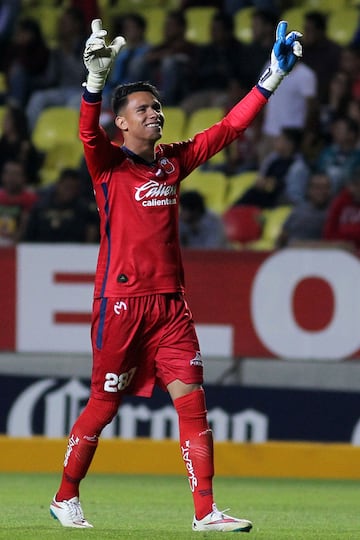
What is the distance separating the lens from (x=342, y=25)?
556 inches

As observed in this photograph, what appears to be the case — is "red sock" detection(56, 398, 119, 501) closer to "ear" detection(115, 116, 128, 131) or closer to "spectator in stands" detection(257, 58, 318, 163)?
"ear" detection(115, 116, 128, 131)

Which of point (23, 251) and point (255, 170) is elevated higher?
point (255, 170)

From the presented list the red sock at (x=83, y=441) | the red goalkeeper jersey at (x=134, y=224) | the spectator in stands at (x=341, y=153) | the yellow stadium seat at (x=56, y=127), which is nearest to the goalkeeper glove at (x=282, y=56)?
the red goalkeeper jersey at (x=134, y=224)

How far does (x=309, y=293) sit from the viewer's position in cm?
973

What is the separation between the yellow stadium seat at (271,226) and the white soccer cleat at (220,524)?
18.2 ft

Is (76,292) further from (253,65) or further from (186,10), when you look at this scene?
(186,10)

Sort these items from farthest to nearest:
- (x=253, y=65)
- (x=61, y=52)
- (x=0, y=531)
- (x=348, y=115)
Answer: (x=61, y=52)
(x=253, y=65)
(x=348, y=115)
(x=0, y=531)

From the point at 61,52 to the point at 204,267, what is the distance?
17.7ft

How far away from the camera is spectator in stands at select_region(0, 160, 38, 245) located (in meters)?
11.5

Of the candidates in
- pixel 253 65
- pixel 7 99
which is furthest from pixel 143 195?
pixel 7 99

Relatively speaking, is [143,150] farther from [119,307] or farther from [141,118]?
[119,307]

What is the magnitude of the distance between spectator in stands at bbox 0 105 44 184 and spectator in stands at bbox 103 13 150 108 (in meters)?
0.93

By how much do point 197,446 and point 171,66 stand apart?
8295 mm

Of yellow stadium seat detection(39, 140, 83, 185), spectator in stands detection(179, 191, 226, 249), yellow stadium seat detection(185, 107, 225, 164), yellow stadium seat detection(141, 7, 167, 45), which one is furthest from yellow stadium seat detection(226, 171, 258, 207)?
yellow stadium seat detection(141, 7, 167, 45)
